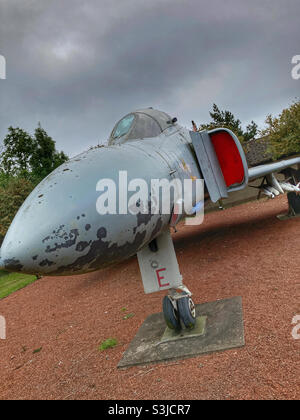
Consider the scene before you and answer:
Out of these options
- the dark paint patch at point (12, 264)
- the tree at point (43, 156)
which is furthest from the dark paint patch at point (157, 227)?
the tree at point (43, 156)

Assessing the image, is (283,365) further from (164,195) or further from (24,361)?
(24,361)

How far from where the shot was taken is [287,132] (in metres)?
19.0

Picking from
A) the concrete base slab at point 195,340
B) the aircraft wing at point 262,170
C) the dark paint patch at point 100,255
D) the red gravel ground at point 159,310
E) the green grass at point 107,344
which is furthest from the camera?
the aircraft wing at point 262,170

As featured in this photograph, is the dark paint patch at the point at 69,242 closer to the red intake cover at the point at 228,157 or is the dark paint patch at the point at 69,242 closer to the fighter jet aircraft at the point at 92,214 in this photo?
the fighter jet aircraft at the point at 92,214

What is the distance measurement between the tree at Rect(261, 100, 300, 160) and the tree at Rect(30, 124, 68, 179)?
15.9 metres

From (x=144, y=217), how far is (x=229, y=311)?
8.30 feet

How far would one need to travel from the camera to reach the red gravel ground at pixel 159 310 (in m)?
2.61

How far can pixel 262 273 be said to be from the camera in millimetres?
5152

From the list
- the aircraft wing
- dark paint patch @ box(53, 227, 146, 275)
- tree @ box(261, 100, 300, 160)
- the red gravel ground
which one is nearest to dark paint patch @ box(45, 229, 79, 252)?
dark paint patch @ box(53, 227, 146, 275)

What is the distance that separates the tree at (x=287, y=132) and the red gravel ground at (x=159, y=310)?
1140 cm

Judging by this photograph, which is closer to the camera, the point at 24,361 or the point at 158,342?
the point at 158,342

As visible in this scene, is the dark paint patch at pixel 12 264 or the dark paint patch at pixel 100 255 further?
the dark paint patch at pixel 100 255
